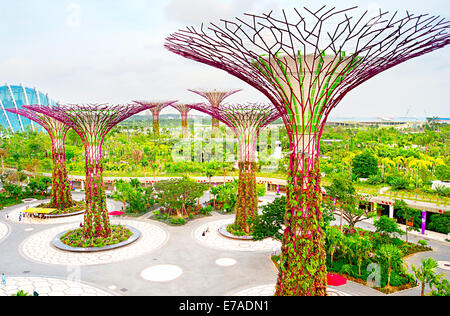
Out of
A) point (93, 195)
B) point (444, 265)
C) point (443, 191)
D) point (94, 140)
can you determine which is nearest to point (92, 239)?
point (93, 195)

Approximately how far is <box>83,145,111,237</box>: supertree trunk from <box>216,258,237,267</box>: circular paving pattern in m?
6.91

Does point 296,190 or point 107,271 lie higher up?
point 296,190

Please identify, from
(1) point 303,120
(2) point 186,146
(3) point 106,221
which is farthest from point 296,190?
Result: (2) point 186,146

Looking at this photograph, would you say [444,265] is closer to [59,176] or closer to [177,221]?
[177,221]

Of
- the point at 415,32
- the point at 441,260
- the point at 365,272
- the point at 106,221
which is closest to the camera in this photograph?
the point at 415,32

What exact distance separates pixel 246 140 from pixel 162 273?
850cm

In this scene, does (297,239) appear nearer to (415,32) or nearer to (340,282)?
(340,282)

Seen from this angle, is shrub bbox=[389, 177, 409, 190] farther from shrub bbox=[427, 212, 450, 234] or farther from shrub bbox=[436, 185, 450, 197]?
shrub bbox=[427, 212, 450, 234]

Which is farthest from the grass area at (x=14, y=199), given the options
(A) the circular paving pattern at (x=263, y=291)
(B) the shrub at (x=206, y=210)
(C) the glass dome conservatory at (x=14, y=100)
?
(C) the glass dome conservatory at (x=14, y=100)

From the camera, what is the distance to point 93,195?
1783 centimetres

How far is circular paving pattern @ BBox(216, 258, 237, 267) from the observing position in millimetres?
15281

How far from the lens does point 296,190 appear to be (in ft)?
30.6

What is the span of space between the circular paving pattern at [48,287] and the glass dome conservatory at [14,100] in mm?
58818
